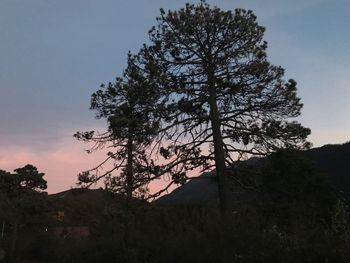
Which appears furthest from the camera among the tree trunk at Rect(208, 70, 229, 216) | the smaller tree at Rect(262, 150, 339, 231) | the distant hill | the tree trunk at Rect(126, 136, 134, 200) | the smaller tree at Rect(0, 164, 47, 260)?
the distant hill

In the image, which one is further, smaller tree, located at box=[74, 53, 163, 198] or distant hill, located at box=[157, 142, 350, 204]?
distant hill, located at box=[157, 142, 350, 204]

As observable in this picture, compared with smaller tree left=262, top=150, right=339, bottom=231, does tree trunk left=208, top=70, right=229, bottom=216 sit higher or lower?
higher

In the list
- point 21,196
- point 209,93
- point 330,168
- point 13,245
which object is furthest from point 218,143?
point 330,168

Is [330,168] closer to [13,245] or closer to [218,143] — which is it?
[218,143]

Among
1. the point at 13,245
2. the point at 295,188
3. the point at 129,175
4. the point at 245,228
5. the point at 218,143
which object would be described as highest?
the point at 218,143

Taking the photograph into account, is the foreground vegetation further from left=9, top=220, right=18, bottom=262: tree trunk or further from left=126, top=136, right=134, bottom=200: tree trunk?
left=9, top=220, right=18, bottom=262: tree trunk

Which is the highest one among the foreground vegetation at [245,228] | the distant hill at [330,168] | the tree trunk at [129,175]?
the distant hill at [330,168]

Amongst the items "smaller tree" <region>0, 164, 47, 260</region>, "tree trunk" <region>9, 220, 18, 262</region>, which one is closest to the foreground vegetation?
"tree trunk" <region>9, 220, 18, 262</region>

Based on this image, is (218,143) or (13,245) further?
(13,245)

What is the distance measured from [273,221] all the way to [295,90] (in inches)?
275

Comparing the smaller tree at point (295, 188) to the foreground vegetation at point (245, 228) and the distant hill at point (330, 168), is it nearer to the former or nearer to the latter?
the foreground vegetation at point (245, 228)

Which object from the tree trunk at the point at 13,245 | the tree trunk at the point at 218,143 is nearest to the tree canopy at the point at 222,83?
the tree trunk at the point at 218,143

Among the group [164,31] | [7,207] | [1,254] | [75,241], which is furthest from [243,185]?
[7,207]

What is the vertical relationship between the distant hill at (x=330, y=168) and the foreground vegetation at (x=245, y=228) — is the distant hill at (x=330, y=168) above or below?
above
